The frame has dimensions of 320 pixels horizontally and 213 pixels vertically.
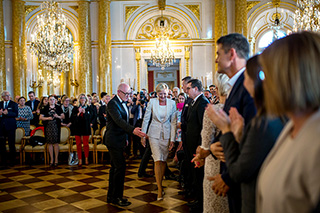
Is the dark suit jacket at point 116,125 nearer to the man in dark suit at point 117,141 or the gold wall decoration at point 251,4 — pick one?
the man in dark suit at point 117,141

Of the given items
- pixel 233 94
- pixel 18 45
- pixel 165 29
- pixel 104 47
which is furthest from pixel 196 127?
pixel 18 45

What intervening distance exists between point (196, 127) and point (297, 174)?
134 inches

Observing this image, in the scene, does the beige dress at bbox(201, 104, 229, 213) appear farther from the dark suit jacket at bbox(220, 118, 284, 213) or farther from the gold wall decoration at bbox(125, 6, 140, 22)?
the gold wall decoration at bbox(125, 6, 140, 22)

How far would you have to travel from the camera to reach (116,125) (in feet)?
15.6

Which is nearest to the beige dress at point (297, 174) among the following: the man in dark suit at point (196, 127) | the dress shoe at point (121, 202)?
the man in dark suit at point (196, 127)

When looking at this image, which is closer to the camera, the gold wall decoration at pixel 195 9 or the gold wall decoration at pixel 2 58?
the gold wall decoration at pixel 2 58

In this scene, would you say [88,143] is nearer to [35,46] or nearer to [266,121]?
[35,46]

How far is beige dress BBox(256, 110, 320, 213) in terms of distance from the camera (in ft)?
2.89

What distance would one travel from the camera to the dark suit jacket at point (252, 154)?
154 centimetres

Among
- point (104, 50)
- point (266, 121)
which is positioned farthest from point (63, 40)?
point (266, 121)

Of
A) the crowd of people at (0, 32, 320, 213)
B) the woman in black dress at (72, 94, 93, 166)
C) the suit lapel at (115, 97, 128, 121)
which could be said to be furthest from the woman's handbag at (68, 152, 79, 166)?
the crowd of people at (0, 32, 320, 213)

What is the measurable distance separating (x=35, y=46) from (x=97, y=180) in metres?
6.17

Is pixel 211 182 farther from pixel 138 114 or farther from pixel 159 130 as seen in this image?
pixel 138 114

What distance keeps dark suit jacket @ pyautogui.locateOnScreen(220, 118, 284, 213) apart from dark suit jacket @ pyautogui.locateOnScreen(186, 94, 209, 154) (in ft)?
8.30
